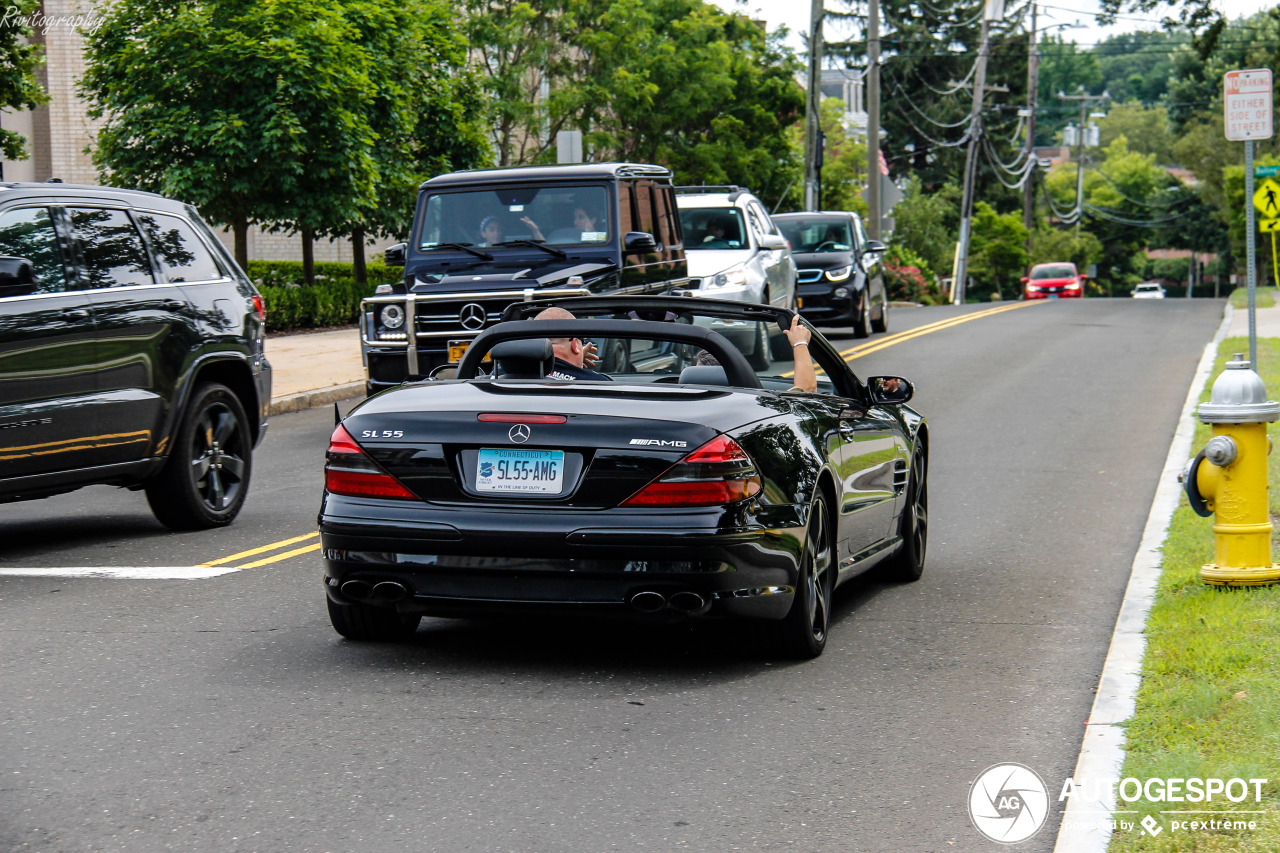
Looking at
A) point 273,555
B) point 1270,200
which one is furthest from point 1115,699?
point 1270,200

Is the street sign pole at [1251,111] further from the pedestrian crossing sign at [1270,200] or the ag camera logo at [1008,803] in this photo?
the ag camera logo at [1008,803]

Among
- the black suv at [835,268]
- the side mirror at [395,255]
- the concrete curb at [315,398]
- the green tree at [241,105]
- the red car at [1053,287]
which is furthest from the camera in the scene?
the red car at [1053,287]

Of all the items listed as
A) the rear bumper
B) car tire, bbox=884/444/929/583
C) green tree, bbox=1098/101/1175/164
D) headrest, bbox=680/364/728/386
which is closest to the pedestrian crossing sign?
car tire, bbox=884/444/929/583

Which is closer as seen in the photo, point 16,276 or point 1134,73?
point 16,276

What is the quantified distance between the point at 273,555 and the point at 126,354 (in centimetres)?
142

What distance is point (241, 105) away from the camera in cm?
2528

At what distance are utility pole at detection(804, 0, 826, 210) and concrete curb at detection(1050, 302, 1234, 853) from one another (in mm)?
26623

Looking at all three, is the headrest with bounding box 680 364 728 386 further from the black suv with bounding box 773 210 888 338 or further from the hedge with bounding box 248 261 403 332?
the hedge with bounding box 248 261 403 332

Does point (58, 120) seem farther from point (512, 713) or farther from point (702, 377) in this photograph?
point (512, 713)

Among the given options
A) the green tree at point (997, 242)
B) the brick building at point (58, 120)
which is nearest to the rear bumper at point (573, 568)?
the brick building at point (58, 120)

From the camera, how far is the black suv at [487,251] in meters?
14.1

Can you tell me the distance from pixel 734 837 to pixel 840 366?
3809 mm

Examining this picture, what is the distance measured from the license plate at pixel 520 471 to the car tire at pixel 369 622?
2.94ft

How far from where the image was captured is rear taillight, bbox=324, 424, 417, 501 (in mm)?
6387
